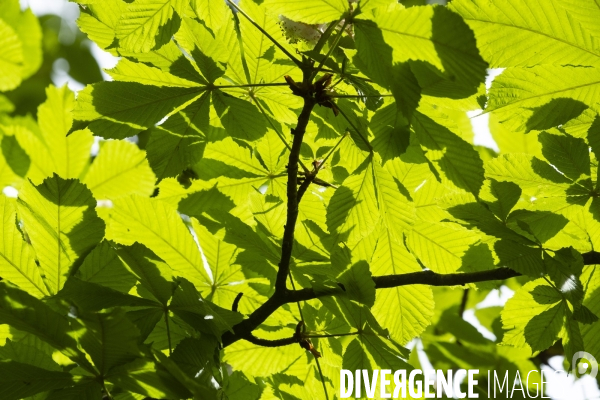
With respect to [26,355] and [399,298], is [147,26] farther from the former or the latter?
[399,298]

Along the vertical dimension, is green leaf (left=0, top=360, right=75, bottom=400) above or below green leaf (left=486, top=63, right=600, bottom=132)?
below

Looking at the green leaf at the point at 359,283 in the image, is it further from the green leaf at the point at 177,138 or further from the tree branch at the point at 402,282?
the green leaf at the point at 177,138

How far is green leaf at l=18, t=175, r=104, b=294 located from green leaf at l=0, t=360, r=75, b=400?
0.20 meters

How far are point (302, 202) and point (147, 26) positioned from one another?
464mm

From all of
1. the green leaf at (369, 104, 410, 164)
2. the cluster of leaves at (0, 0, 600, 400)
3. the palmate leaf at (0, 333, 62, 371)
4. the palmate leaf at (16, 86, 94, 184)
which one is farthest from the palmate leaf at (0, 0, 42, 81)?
the green leaf at (369, 104, 410, 164)

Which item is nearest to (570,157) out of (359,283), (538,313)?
(538,313)

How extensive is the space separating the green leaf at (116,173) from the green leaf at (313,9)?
3.42 feet

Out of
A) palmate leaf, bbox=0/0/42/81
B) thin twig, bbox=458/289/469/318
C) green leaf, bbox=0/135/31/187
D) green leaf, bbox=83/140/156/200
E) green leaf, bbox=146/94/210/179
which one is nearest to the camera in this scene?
green leaf, bbox=146/94/210/179

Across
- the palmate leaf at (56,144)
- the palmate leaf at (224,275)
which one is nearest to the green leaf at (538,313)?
the palmate leaf at (224,275)

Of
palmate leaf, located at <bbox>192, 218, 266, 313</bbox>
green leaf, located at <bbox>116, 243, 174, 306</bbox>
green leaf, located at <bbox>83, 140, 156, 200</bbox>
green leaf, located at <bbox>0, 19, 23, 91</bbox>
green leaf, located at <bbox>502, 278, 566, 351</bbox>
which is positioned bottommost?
green leaf, located at <bbox>116, 243, 174, 306</bbox>

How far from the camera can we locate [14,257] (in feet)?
3.22

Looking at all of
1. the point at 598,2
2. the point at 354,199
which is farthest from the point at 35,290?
the point at 598,2

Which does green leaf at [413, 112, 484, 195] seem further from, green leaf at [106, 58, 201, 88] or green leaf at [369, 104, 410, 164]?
green leaf at [106, 58, 201, 88]

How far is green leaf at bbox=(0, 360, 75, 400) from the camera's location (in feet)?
2.61
